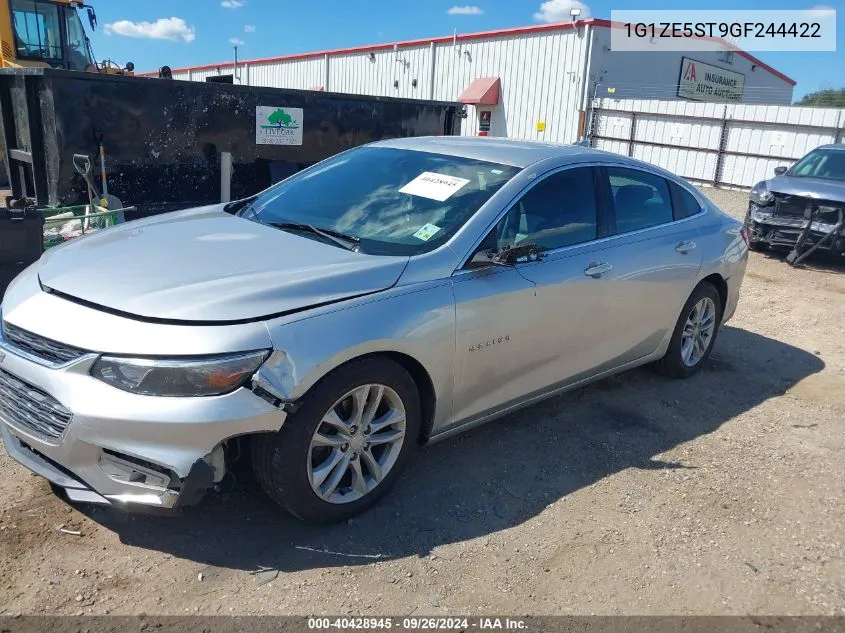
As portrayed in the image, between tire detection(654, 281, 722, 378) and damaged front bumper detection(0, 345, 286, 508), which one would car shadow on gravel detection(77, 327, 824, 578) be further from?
damaged front bumper detection(0, 345, 286, 508)

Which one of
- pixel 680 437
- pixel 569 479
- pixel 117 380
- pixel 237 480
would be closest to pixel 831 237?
A: pixel 680 437

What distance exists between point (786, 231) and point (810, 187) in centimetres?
67

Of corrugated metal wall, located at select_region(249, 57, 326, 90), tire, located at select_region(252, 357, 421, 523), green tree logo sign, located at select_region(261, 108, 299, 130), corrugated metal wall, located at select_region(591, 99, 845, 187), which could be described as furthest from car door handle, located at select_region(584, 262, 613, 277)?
corrugated metal wall, located at select_region(249, 57, 326, 90)

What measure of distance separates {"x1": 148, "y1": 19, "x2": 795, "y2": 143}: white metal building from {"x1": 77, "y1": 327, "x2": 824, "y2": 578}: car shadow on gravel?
1791 cm

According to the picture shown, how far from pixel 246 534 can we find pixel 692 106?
1862cm

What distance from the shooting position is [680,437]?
4344 millimetres

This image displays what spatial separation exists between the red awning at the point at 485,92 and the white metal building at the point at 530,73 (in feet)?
0.12

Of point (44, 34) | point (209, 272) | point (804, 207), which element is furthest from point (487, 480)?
point (44, 34)

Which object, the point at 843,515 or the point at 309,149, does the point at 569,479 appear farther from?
the point at 309,149

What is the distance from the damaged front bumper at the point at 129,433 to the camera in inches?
101

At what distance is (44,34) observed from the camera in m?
14.2

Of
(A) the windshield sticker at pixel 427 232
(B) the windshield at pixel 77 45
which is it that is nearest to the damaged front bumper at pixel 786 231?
(A) the windshield sticker at pixel 427 232

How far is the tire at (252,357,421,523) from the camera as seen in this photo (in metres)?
2.80

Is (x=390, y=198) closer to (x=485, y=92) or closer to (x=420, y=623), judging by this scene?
(x=420, y=623)
